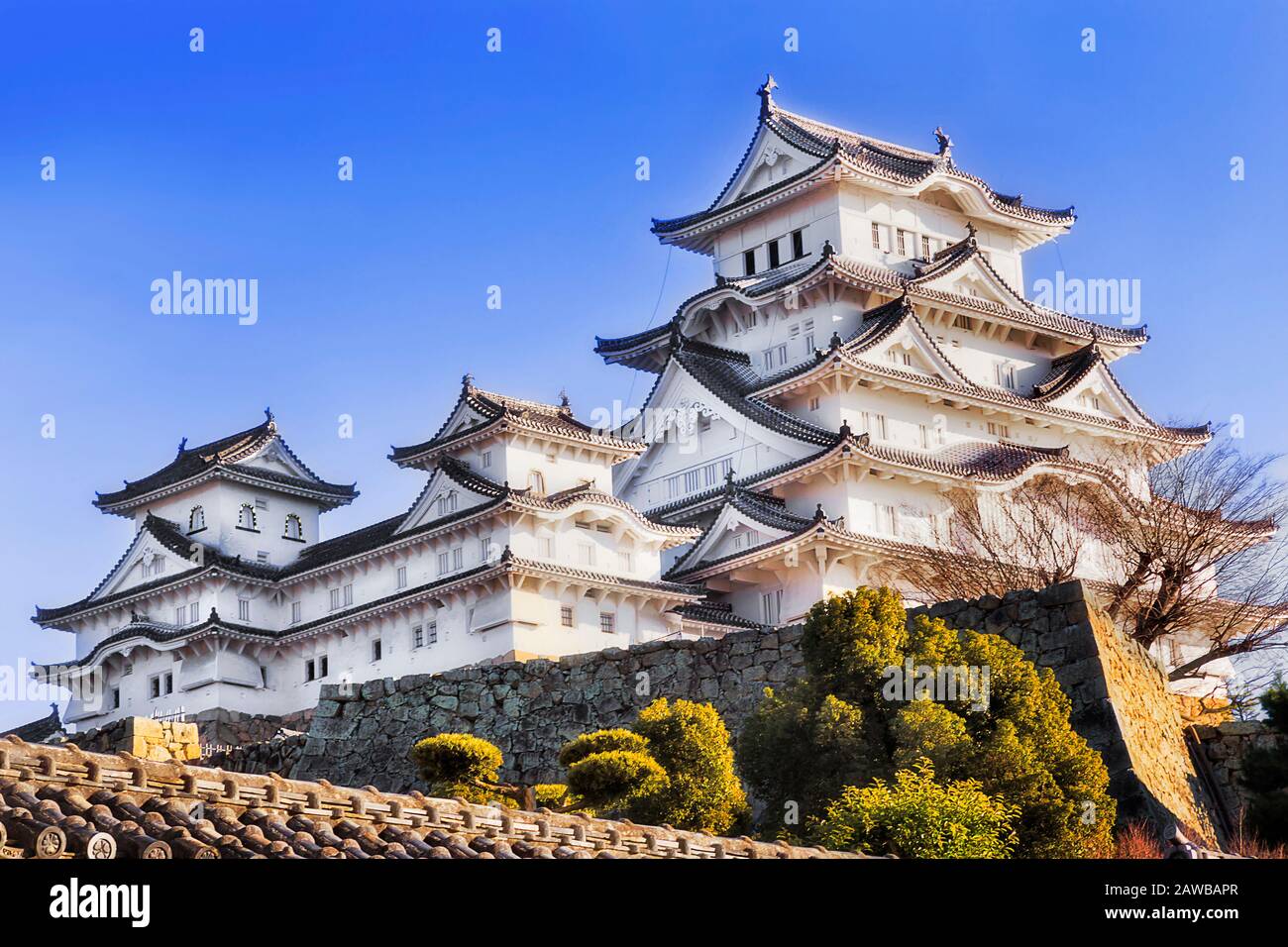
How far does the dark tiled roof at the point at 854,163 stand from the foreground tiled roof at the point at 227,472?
12.5m

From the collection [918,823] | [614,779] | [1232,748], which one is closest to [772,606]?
[1232,748]

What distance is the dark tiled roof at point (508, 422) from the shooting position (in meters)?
50.9

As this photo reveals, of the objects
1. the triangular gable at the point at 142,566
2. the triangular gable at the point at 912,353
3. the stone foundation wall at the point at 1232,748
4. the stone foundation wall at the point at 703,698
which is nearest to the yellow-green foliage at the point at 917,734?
the stone foundation wall at the point at 703,698

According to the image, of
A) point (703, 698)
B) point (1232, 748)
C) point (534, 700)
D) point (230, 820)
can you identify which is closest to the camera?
point (230, 820)

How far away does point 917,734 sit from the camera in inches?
1043

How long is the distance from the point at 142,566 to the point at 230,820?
40.5 metres

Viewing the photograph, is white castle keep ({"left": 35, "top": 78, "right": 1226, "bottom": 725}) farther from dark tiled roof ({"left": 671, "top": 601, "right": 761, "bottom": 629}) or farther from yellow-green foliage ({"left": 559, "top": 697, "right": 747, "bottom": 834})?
yellow-green foliage ({"left": 559, "top": 697, "right": 747, "bottom": 834})

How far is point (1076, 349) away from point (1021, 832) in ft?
123

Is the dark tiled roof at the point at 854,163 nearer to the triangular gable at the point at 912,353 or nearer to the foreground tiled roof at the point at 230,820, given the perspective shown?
the triangular gable at the point at 912,353

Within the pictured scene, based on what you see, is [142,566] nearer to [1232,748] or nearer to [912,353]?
[912,353]
